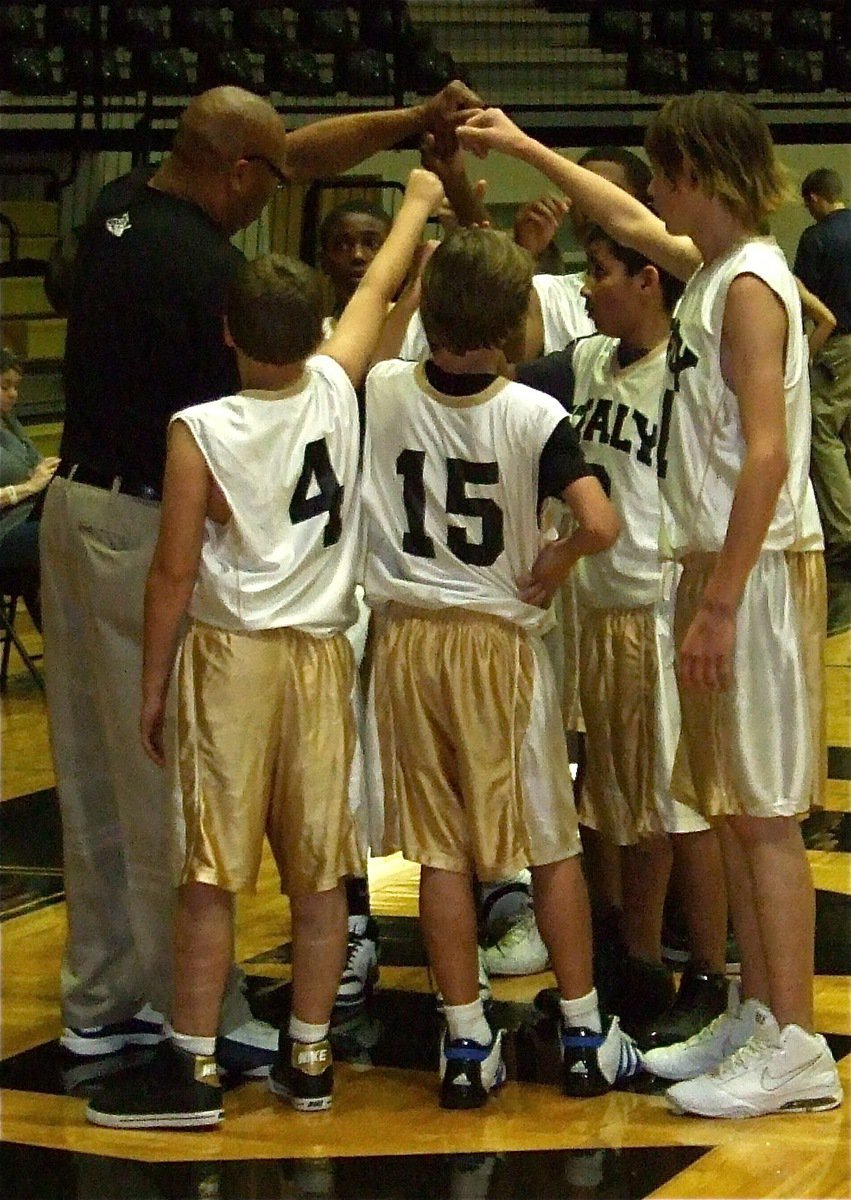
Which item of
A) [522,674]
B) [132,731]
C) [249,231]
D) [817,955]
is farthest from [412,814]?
[249,231]

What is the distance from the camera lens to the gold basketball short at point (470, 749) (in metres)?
3.01

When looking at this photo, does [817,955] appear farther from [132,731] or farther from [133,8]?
[133,8]

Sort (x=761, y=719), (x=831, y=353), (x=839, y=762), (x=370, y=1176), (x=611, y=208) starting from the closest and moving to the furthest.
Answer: (x=370, y=1176) → (x=761, y=719) → (x=611, y=208) → (x=839, y=762) → (x=831, y=353)

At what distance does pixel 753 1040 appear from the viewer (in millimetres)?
2961

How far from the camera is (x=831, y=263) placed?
10.1m

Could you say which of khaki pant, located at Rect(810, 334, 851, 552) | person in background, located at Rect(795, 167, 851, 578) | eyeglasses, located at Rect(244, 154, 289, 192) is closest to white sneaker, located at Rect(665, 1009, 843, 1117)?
eyeglasses, located at Rect(244, 154, 289, 192)

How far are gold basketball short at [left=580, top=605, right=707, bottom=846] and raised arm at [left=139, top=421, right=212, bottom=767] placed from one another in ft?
2.84

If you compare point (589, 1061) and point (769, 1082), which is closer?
point (769, 1082)

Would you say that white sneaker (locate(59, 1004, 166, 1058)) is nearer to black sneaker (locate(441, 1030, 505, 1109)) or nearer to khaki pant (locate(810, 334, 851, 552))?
black sneaker (locate(441, 1030, 505, 1109))

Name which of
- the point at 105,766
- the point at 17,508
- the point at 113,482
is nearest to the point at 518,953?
the point at 105,766

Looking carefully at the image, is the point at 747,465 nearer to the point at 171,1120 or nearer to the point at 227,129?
the point at 227,129

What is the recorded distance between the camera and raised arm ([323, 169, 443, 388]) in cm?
317

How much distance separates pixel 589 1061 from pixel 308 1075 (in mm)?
451

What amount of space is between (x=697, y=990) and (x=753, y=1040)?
0.37 m
